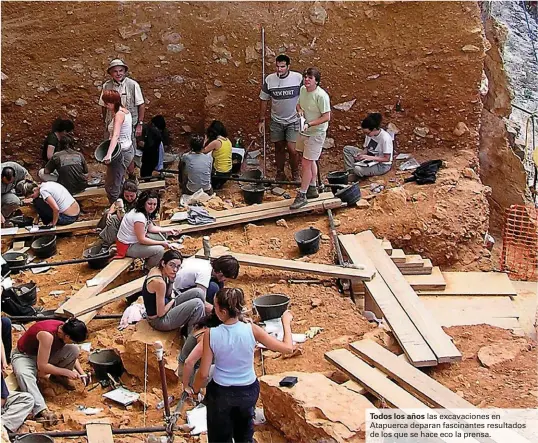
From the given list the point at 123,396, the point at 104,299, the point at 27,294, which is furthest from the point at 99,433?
the point at 27,294

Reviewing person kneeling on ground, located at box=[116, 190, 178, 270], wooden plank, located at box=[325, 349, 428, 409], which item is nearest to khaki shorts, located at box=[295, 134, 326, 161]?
person kneeling on ground, located at box=[116, 190, 178, 270]

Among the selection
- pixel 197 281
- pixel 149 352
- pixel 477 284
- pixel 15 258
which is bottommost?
pixel 477 284

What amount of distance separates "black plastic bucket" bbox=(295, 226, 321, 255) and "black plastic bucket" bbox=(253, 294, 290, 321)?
1.12 m

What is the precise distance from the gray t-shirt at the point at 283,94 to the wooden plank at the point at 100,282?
281 cm

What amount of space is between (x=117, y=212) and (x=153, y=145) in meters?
1.72

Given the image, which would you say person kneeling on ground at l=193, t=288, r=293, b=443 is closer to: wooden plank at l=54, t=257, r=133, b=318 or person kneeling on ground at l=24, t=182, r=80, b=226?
wooden plank at l=54, t=257, r=133, b=318

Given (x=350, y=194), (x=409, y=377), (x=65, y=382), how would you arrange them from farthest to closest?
(x=350, y=194) → (x=65, y=382) → (x=409, y=377)

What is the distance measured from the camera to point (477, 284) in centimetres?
945

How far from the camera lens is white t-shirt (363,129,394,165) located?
35.1ft

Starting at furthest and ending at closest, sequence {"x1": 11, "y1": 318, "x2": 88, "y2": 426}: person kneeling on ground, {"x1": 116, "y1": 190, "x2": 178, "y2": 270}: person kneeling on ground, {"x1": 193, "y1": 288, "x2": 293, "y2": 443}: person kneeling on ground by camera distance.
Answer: {"x1": 116, "y1": 190, "x2": 178, "y2": 270}: person kneeling on ground, {"x1": 11, "y1": 318, "x2": 88, "y2": 426}: person kneeling on ground, {"x1": 193, "y1": 288, "x2": 293, "y2": 443}: person kneeling on ground

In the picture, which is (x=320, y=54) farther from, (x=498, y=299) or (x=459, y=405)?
(x=459, y=405)

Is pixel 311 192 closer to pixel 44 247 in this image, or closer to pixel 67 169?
pixel 67 169

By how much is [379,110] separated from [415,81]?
23.6 inches

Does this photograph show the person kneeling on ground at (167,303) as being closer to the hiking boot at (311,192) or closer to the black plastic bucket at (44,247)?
the black plastic bucket at (44,247)
